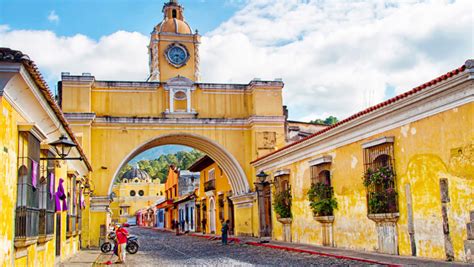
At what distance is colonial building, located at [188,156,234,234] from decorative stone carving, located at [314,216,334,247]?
12.3m

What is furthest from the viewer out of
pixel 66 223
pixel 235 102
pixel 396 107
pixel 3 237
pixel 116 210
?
pixel 116 210

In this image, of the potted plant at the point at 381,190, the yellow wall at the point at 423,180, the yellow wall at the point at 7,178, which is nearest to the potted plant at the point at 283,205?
the yellow wall at the point at 423,180

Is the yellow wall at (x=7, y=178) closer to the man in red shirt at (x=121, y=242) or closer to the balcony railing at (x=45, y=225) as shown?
the balcony railing at (x=45, y=225)

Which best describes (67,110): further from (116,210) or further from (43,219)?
(116,210)

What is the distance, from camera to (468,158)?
1011cm

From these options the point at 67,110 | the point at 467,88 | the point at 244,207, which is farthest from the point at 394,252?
the point at 67,110

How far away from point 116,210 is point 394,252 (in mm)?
69101

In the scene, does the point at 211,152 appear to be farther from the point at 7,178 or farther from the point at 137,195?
the point at 137,195

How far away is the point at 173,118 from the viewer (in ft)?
78.7

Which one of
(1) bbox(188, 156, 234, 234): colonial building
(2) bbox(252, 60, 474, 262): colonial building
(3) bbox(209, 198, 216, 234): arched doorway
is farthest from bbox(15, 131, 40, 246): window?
(3) bbox(209, 198, 216, 234): arched doorway

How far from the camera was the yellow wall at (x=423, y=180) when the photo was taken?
10.2m

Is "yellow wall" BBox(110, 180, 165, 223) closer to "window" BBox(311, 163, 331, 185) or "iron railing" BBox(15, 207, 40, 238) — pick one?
"window" BBox(311, 163, 331, 185)

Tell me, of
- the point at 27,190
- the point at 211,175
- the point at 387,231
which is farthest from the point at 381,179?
the point at 211,175

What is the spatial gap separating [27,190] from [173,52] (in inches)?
731
